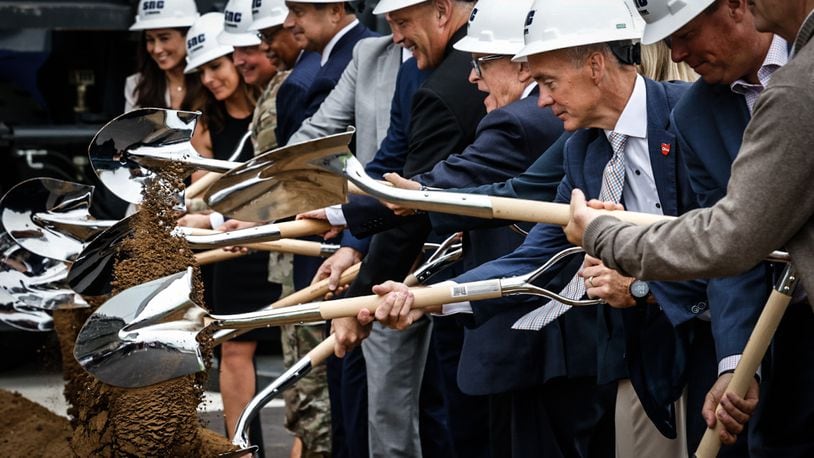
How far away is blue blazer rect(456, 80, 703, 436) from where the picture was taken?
4.19 meters

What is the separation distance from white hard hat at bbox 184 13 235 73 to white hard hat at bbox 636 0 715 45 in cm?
389

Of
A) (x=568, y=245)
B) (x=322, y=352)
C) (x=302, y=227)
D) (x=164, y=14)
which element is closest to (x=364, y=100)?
(x=302, y=227)

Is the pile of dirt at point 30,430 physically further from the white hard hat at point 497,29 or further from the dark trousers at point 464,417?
the white hard hat at point 497,29

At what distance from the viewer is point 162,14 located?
8.25m

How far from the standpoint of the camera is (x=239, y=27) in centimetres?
742

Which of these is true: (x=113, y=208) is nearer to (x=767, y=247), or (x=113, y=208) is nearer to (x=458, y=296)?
(x=458, y=296)

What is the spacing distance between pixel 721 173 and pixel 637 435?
0.99 metres

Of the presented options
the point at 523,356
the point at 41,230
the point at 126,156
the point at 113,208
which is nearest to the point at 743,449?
the point at 523,356

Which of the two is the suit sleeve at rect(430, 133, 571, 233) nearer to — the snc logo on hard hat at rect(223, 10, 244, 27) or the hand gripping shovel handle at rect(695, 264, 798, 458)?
the hand gripping shovel handle at rect(695, 264, 798, 458)

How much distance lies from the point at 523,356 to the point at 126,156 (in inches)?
54.3

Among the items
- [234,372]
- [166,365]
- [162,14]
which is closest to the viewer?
[166,365]

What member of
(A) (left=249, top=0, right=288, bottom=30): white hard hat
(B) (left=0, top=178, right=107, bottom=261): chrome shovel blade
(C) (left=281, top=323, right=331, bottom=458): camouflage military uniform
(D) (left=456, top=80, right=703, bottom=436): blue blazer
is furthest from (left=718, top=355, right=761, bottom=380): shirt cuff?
(A) (left=249, top=0, right=288, bottom=30): white hard hat

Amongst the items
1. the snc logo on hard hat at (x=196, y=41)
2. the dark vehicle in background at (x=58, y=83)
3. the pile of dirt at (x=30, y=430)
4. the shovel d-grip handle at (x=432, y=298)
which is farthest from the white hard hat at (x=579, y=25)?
the dark vehicle in background at (x=58, y=83)

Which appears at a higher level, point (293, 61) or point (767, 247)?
point (767, 247)
